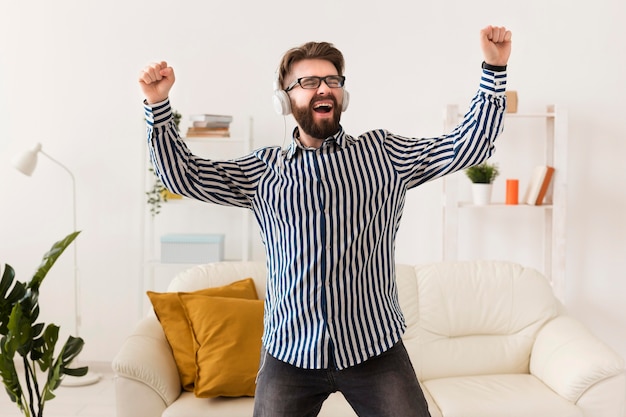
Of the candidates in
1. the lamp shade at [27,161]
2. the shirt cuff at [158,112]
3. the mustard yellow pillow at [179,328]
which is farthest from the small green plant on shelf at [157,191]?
the shirt cuff at [158,112]

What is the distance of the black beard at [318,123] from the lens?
5.82 feet

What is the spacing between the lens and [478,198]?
3908 mm

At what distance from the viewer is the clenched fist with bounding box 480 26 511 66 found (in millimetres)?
1642

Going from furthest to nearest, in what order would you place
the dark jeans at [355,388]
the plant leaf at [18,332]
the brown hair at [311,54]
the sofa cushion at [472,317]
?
the sofa cushion at [472,317] < the plant leaf at [18,332] < the brown hair at [311,54] < the dark jeans at [355,388]

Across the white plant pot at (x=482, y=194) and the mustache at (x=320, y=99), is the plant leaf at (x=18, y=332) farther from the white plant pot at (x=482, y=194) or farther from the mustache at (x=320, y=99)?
the white plant pot at (x=482, y=194)

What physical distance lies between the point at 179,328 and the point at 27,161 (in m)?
1.54

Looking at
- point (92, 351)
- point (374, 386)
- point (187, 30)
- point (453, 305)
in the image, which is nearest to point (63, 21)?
point (187, 30)

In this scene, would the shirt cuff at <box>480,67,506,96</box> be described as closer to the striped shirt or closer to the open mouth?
the striped shirt

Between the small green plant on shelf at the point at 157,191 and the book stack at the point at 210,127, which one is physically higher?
the book stack at the point at 210,127

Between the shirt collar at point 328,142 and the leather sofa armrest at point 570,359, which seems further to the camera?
the leather sofa armrest at point 570,359

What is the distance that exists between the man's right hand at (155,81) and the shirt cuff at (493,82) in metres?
0.69

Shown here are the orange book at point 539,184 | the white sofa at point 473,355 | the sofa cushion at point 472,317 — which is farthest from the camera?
the orange book at point 539,184

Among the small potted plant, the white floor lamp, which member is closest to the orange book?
the small potted plant

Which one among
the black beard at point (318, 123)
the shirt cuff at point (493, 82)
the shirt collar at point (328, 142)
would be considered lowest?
the shirt collar at point (328, 142)
